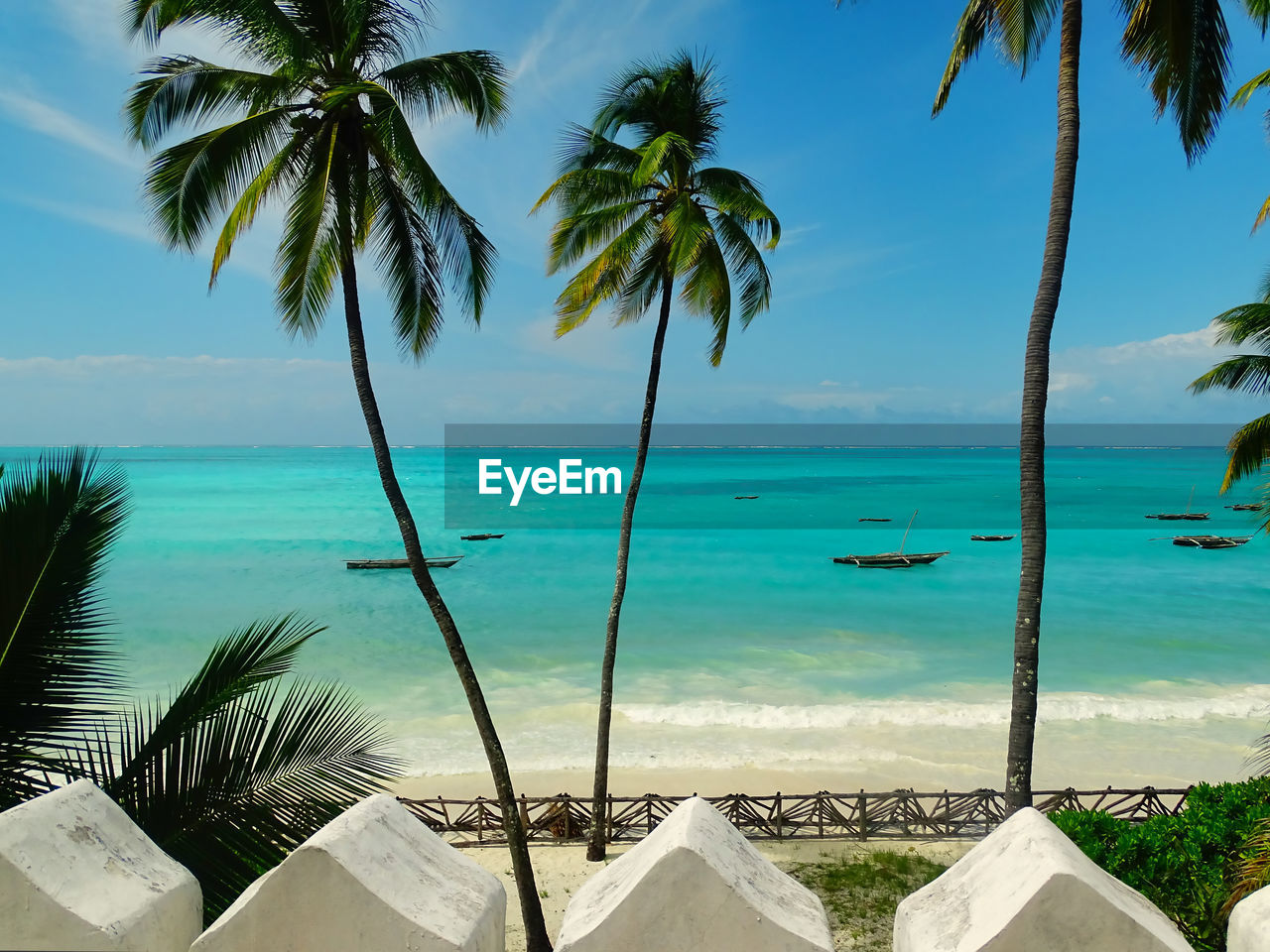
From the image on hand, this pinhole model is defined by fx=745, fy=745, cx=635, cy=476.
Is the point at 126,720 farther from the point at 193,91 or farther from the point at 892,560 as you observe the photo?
the point at 892,560

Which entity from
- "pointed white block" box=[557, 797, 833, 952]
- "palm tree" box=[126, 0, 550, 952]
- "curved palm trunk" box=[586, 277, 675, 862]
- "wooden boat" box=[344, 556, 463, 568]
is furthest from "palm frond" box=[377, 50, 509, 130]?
"wooden boat" box=[344, 556, 463, 568]

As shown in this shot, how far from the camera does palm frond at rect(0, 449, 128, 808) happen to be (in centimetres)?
341

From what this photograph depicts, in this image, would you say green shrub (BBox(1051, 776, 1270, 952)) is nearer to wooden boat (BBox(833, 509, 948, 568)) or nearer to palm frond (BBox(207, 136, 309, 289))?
palm frond (BBox(207, 136, 309, 289))

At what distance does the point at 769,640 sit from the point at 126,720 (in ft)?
100.0

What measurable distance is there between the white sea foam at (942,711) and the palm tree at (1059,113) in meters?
14.8

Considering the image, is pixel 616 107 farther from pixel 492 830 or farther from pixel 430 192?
pixel 492 830

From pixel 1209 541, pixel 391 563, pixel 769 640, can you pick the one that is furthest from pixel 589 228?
pixel 1209 541

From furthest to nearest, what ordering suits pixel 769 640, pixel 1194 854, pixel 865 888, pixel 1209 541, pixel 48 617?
1. pixel 1209 541
2. pixel 769 640
3. pixel 865 888
4. pixel 1194 854
5. pixel 48 617

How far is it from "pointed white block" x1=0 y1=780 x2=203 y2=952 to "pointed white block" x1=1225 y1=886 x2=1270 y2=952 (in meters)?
2.47

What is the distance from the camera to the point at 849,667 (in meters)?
28.2

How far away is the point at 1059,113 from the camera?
771 centimetres

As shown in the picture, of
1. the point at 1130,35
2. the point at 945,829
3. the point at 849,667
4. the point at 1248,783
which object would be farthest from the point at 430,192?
the point at 849,667

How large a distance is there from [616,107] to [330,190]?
680 cm

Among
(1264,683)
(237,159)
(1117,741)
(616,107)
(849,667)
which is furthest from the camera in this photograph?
(849,667)
